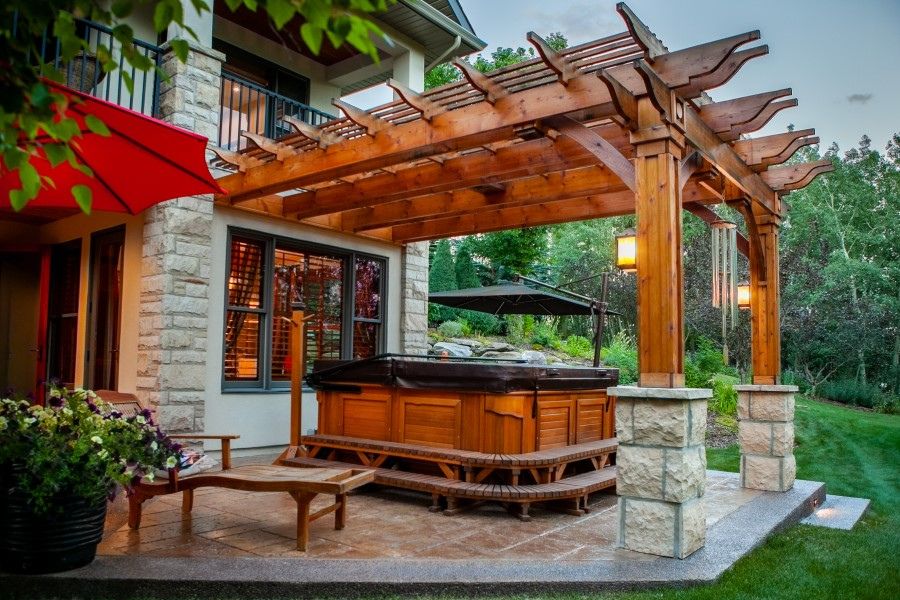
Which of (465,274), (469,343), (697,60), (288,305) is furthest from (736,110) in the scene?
(465,274)

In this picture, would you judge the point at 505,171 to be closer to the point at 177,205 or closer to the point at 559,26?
the point at 177,205

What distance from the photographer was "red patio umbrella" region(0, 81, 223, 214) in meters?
3.41

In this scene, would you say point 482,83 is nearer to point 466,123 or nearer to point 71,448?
point 466,123

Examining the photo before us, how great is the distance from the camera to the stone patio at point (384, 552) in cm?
308

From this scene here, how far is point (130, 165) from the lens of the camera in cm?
384

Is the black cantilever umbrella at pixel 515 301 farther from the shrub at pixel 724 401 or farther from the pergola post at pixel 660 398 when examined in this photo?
the shrub at pixel 724 401

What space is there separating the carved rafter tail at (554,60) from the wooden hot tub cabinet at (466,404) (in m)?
2.06

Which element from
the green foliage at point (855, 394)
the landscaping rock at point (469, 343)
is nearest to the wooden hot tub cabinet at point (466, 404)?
the landscaping rock at point (469, 343)


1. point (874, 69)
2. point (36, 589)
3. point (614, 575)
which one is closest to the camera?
point (36, 589)

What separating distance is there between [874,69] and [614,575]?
54.7ft

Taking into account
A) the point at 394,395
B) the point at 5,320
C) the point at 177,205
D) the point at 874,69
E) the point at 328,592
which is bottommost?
the point at 328,592

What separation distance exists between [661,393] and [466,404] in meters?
1.84

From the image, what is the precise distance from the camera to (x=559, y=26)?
2745 centimetres

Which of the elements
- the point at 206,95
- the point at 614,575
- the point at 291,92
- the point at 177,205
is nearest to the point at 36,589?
the point at 614,575
